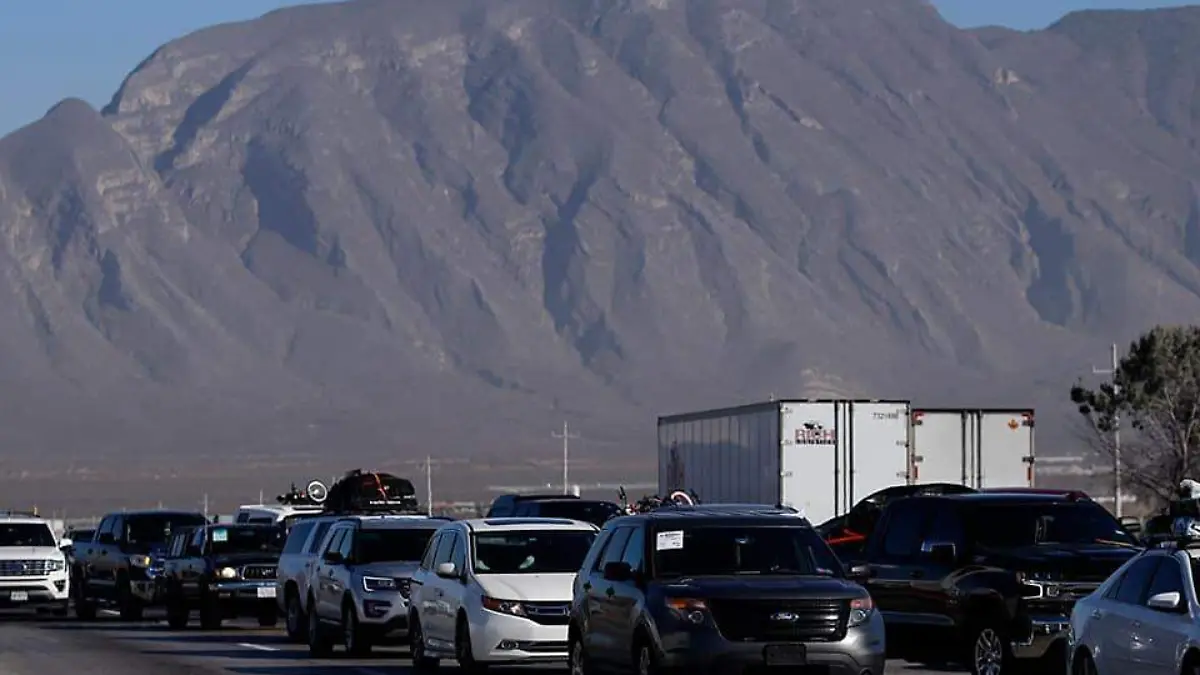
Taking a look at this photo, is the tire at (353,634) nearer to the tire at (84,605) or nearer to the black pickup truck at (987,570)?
the black pickup truck at (987,570)

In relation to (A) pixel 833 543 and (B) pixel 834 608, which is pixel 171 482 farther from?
(B) pixel 834 608

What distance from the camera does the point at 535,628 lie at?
77.6 feet

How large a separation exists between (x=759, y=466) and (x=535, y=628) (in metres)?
24.4

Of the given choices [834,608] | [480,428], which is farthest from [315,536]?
[480,428]

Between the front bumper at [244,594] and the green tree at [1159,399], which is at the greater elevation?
the green tree at [1159,399]

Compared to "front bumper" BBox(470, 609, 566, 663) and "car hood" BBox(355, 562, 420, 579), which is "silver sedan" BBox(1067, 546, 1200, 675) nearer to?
"front bumper" BBox(470, 609, 566, 663)

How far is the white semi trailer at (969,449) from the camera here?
46469 mm

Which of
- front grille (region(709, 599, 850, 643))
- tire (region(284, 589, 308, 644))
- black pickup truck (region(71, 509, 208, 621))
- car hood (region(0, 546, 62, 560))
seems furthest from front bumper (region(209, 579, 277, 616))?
front grille (region(709, 599, 850, 643))

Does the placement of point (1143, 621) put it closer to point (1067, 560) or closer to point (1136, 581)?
point (1136, 581)

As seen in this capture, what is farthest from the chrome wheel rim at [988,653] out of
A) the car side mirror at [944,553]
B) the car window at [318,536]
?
the car window at [318,536]

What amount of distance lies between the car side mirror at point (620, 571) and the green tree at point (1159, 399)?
5044 cm

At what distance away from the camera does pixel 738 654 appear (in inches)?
769

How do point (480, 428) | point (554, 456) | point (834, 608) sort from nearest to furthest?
point (834, 608) < point (554, 456) < point (480, 428)

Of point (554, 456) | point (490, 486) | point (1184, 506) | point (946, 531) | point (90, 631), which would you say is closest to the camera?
point (946, 531)
